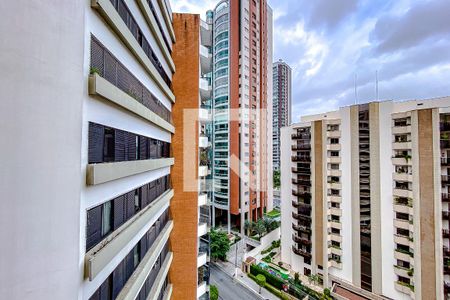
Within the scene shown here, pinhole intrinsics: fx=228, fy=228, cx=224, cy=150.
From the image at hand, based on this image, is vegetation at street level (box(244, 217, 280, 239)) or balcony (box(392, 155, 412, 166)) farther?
vegetation at street level (box(244, 217, 280, 239))

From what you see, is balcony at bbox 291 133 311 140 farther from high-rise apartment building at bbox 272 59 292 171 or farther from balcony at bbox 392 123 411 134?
high-rise apartment building at bbox 272 59 292 171

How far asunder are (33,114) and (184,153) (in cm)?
706

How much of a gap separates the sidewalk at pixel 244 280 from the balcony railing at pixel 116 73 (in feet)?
Result: 65.3

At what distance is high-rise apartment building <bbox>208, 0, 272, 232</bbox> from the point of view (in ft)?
111

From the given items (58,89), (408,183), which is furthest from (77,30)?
(408,183)

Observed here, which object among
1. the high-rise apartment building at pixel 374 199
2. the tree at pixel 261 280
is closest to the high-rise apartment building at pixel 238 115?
the high-rise apartment building at pixel 374 199

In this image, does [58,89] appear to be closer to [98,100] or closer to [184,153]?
[98,100]

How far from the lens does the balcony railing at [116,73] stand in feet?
11.7

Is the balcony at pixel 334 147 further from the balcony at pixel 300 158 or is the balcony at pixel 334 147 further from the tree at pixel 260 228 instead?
the tree at pixel 260 228

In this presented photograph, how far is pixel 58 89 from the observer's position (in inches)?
108

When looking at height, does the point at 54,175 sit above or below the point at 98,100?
Answer: below

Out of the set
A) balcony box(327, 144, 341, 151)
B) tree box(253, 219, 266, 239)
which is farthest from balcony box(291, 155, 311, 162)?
tree box(253, 219, 266, 239)

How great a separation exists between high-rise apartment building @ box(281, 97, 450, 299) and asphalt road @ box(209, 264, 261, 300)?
6131mm

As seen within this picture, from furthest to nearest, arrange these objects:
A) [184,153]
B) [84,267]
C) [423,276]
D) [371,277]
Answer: [371,277]
[423,276]
[184,153]
[84,267]
